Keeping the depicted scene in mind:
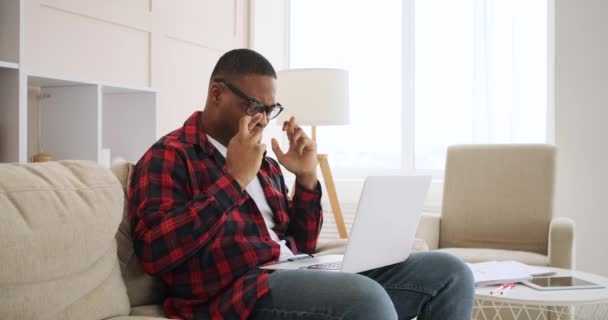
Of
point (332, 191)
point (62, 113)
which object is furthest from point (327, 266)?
point (332, 191)

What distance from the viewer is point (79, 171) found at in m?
1.35

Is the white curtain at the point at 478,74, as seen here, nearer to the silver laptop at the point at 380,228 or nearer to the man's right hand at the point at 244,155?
the silver laptop at the point at 380,228

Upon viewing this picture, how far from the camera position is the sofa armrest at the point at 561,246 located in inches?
109

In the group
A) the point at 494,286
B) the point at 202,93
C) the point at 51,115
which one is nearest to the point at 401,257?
the point at 494,286

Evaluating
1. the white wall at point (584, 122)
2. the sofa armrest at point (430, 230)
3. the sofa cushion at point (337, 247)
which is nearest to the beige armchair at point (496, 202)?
the sofa armrest at point (430, 230)

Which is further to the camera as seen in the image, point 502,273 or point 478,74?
point 478,74

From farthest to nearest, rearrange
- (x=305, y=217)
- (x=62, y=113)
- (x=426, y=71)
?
1. (x=426, y=71)
2. (x=62, y=113)
3. (x=305, y=217)

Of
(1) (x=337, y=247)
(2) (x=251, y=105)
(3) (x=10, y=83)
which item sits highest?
(3) (x=10, y=83)

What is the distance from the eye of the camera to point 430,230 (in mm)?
3309

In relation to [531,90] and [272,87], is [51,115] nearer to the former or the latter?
[272,87]

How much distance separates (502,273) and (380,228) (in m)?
0.81

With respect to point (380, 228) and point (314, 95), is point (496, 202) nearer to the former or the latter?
point (314, 95)

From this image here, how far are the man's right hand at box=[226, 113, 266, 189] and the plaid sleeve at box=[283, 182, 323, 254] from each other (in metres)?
0.38

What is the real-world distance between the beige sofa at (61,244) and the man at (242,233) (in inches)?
3.7
